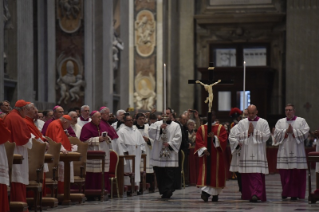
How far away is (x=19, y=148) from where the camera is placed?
10.7m

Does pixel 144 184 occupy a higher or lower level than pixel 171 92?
lower

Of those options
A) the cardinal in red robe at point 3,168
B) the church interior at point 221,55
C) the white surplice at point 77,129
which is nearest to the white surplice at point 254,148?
the white surplice at point 77,129

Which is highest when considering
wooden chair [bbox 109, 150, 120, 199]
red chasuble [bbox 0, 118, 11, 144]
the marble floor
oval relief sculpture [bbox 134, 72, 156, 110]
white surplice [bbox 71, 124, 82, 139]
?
oval relief sculpture [bbox 134, 72, 156, 110]

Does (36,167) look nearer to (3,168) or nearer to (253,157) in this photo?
(3,168)

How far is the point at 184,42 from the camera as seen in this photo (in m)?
31.0

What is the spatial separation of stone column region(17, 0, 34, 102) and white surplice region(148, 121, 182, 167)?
3071 mm

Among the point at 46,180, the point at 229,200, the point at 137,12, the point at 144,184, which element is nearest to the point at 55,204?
the point at 46,180

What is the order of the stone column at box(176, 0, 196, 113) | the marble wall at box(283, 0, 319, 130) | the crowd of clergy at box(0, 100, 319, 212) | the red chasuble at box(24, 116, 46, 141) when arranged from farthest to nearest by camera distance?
1. the stone column at box(176, 0, 196, 113)
2. the marble wall at box(283, 0, 319, 130)
3. the crowd of clergy at box(0, 100, 319, 212)
4. the red chasuble at box(24, 116, 46, 141)

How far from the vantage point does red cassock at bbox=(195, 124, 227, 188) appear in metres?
13.7

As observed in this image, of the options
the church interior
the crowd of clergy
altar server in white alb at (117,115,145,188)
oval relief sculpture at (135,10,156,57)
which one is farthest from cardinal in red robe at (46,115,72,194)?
oval relief sculpture at (135,10,156,57)

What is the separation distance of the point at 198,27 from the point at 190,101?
3.19 m

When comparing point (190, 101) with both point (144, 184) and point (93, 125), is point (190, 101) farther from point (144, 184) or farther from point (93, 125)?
point (93, 125)

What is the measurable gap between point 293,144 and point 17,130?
253 inches

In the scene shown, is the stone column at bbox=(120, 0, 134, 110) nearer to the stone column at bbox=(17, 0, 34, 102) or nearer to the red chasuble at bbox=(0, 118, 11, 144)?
the stone column at bbox=(17, 0, 34, 102)
